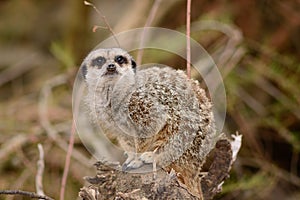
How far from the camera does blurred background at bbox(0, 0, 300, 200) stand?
2455 mm

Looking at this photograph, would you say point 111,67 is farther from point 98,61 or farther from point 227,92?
point 227,92

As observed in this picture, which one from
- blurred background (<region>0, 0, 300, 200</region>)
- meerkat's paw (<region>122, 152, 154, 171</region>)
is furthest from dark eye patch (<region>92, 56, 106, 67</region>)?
blurred background (<region>0, 0, 300, 200</region>)

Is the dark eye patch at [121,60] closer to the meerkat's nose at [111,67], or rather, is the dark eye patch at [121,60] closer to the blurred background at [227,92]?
the meerkat's nose at [111,67]

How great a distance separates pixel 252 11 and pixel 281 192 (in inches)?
39.3

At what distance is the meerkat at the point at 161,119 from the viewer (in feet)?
4.24

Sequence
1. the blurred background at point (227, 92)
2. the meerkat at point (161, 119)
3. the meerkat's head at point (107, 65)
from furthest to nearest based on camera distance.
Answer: the blurred background at point (227, 92), the meerkat's head at point (107, 65), the meerkat at point (161, 119)

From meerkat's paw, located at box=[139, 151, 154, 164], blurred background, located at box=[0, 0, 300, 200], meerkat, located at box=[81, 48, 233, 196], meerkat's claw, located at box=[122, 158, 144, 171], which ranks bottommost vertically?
blurred background, located at box=[0, 0, 300, 200]

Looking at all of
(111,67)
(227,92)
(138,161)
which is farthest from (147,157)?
(227,92)

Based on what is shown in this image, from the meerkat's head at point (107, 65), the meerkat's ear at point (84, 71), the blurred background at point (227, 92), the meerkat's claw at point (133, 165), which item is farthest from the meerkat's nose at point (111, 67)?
the blurred background at point (227, 92)

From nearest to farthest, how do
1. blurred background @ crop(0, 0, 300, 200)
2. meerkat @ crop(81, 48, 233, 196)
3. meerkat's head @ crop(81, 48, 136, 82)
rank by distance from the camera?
meerkat @ crop(81, 48, 233, 196)
meerkat's head @ crop(81, 48, 136, 82)
blurred background @ crop(0, 0, 300, 200)

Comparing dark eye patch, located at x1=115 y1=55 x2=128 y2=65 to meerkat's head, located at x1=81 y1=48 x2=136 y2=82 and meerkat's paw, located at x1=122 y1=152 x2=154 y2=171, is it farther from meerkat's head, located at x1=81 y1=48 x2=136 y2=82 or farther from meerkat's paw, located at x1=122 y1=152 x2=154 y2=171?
meerkat's paw, located at x1=122 y1=152 x2=154 y2=171

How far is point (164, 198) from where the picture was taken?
4.25ft

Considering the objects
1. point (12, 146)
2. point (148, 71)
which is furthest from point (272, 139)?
point (148, 71)

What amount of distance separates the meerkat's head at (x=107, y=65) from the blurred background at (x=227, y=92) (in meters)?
0.72
